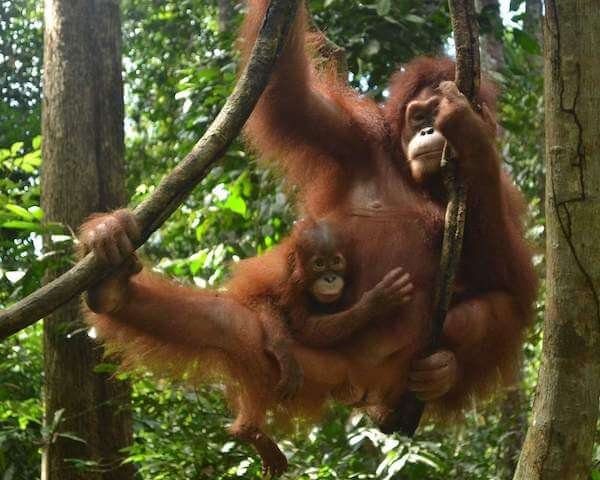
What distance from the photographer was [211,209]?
4293 millimetres

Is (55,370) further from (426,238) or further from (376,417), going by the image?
(426,238)

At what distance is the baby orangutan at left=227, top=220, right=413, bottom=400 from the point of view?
8.39 ft

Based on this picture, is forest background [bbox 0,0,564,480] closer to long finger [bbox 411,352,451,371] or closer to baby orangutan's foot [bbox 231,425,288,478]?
baby orangutan's foot [bbox 231,425,288,478]

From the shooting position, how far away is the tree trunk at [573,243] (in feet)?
6.47

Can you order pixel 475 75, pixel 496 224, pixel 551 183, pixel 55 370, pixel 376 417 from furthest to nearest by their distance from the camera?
pixel 55 370, pixel 376 417, pixel 496 224, pixel 475 75, pixel 551 183

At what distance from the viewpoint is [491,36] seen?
5969 mm

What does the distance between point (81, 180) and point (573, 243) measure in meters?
2.76

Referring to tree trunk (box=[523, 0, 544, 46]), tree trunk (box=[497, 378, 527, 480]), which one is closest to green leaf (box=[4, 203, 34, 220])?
tree trunk (box=[497, 378, 527, 480])

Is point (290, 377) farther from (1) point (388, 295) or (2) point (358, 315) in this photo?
(1) point (388, 295)

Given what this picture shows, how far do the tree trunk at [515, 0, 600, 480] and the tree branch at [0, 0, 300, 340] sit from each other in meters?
0.66

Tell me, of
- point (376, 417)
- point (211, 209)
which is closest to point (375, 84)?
point (211, 209)

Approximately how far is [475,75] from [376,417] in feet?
4.07

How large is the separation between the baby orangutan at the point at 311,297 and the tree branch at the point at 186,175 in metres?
0.71

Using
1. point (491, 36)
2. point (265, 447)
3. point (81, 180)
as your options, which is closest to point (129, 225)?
point (265, 447)
